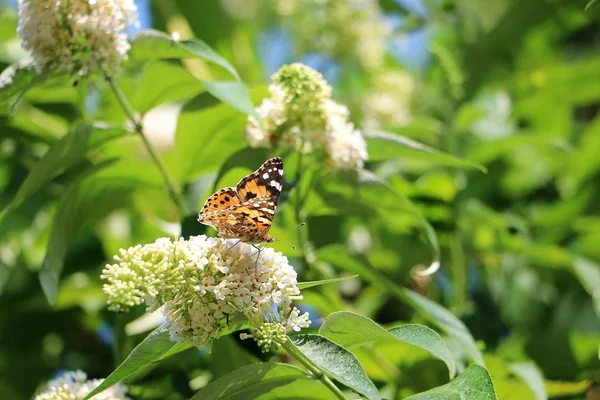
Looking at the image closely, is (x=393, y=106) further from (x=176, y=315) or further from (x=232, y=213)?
(x=176, y=315)

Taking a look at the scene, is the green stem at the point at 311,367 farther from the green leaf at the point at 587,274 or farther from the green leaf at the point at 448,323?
the green leaf at the point at 587,274

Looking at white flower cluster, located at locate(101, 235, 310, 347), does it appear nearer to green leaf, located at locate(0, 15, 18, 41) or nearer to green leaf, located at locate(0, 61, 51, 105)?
green leaf, located at locate(0, 61, 51, 105)

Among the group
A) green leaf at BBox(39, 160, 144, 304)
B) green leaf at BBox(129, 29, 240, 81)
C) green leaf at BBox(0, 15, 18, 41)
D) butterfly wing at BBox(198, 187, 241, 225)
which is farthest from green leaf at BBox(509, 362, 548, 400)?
green leaf at BBox(0, 15, 18, 41)

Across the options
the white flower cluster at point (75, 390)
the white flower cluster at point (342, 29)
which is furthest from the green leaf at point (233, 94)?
the white flower cluster at point (342, 29)

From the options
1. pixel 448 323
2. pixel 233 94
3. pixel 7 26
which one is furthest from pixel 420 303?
pixel 7 26

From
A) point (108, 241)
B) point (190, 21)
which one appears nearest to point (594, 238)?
point (108, 241)
